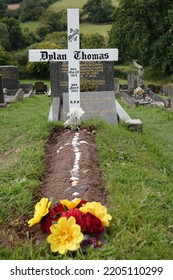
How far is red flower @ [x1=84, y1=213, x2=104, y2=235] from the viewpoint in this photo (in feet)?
9.62

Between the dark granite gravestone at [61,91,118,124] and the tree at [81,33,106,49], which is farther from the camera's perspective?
the tree at [81,33,106,49]

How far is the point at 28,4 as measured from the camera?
55.6 metres

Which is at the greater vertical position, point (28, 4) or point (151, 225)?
point (28, 4)

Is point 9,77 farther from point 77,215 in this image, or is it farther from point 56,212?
point 77,215

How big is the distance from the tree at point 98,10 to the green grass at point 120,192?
149ft

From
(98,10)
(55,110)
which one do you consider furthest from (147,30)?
(55,110)

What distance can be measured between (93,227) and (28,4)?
56822 mm

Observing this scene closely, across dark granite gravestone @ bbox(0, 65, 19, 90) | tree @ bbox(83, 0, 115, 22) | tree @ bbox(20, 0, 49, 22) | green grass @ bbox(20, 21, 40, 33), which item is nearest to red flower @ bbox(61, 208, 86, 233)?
dark granite gravestone @ bbox(0, 65, 19, 90)

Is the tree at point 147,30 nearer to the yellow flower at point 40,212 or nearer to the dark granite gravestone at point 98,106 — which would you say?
the dark granite gravestone at point 98,106

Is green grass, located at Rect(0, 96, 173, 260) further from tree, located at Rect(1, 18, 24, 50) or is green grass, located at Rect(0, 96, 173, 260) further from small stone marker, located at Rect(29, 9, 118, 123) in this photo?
tree, located at Rect(1, 18, 24, 50)

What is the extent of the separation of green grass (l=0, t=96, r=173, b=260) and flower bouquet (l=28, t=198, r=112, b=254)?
0.09 metres

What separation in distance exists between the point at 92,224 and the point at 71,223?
0.21 metres
